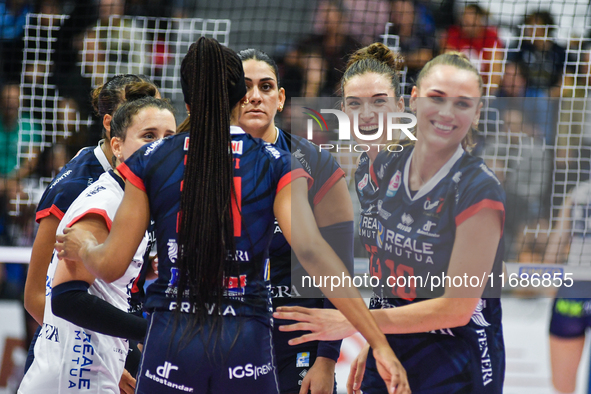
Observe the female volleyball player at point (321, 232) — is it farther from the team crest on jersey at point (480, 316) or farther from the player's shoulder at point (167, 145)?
the player's shoulder at point (167, 145)

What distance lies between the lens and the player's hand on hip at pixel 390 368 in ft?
6.83

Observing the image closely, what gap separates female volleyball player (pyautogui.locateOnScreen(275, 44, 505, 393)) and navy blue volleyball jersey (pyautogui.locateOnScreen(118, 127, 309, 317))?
0.70 meters

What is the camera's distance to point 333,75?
4887 millimetres

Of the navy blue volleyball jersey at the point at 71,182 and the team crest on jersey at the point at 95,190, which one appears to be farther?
the navy blue volleyball jersey at the point at 71,182

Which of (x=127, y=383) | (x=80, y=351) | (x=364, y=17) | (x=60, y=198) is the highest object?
(x=364, y=17)

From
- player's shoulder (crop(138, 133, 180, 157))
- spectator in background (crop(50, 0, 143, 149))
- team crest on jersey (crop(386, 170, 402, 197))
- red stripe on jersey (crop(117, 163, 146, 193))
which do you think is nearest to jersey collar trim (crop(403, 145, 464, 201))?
team crest on jersey (crop(386, 170, 402, 197))

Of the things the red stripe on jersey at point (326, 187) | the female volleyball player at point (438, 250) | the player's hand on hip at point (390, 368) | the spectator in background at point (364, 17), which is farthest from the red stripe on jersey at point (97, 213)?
the spectator in background at point (364, 17)

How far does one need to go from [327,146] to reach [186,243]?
1131 mm

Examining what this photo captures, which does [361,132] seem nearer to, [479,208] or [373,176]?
[373,176]

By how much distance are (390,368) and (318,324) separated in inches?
21.0

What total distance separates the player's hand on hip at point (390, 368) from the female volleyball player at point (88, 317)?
2.77ft

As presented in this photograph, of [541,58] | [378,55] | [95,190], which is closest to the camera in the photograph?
[95,190]

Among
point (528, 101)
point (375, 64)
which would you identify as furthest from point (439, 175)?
point (528, 101)

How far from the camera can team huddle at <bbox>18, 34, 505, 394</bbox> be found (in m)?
1.85
